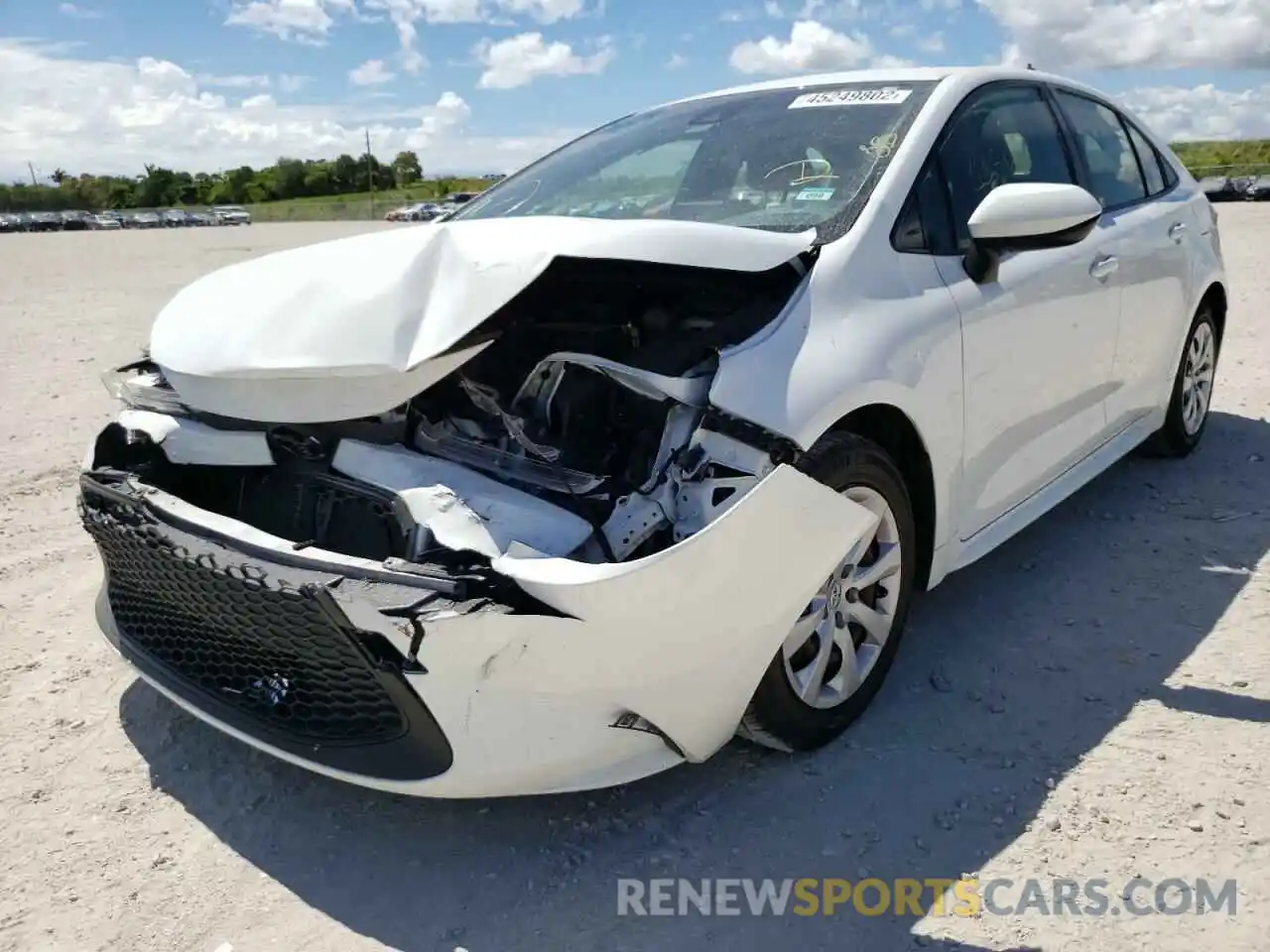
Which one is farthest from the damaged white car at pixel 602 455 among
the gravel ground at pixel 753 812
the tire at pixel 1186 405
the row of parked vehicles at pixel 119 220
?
the row of parked vehicles at pixel 119 220

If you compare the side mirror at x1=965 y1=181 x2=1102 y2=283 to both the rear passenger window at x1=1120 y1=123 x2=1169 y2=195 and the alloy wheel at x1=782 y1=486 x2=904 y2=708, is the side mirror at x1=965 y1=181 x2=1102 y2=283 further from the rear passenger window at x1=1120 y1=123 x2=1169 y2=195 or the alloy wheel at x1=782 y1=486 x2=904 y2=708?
the rear passenger window at x1=1120 y1=123 x2=1169 y2=195

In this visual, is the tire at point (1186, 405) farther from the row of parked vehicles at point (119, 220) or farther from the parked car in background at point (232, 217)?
the parked car in background at point (232, 217)

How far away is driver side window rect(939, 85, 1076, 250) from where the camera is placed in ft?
10.2

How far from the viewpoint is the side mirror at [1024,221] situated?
2.84m

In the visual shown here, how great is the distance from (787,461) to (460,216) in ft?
6.82

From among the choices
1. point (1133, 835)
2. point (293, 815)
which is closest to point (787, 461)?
point (1133, 835)

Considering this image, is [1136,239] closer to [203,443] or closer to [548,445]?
[548,445]

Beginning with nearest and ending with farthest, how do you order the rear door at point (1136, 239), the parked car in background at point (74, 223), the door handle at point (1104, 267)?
the door handle at point (1104, 267) < the rear door at point (1136, 239) < the parked car in background at point (74, 223)

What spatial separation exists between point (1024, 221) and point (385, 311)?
1722 mm

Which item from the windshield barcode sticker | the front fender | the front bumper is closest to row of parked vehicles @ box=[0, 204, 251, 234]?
the windshield barcode sticker

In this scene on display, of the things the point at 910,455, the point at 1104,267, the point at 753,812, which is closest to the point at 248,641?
the point at 753,812

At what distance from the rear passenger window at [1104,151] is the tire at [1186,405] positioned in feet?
2.72

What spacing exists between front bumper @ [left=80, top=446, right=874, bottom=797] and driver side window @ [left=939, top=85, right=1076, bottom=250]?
1.21 metres

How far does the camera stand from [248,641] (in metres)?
2.36
